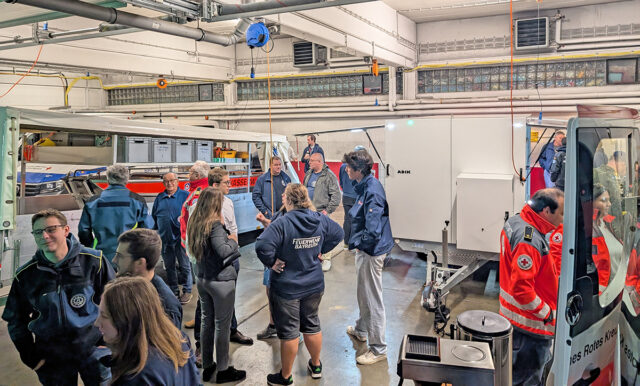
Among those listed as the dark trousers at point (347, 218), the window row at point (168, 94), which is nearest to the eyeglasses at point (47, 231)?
the dark trousers at point (347, 218)

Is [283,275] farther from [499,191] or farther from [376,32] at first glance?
[376,32]

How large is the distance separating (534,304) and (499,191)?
260 centimetres

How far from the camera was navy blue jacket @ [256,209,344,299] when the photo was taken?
3229 millimetres

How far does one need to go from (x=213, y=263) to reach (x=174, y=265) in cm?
224

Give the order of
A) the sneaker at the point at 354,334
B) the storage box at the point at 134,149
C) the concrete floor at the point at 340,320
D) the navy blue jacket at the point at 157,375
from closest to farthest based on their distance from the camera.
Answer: the navy blue jacket at the point at 157,375 → the concrete floor at the point at 340,320 → the sneaker at the point at 354,334 → the storage box at the point at 134,149

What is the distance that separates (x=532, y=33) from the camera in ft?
29.1

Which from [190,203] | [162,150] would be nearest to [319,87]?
[162,150]

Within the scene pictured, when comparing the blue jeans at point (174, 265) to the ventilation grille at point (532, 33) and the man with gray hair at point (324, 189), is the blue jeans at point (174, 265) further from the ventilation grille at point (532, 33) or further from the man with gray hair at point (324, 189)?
the ventilation grille at point (532, 33)

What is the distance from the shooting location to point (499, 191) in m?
5.09

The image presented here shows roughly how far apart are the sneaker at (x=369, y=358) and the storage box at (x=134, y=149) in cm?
385

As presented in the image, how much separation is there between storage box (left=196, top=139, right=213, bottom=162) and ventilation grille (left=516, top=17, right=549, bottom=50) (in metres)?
6.34

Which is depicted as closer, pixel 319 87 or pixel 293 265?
pixel 293 265

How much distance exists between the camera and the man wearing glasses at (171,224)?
5262 mm

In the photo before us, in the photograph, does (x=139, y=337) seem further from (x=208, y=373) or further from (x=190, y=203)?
(x=190, y=203)
